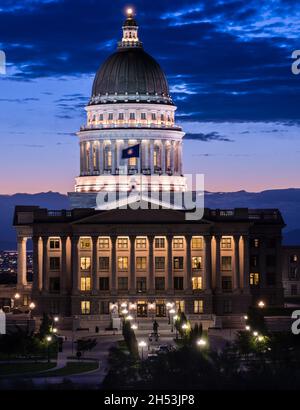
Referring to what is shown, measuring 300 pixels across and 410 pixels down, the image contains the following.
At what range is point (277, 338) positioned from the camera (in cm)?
12606

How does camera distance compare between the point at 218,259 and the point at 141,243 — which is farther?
the point at 218,259

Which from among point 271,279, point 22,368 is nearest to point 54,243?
point 271,279

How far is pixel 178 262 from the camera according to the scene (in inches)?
7392

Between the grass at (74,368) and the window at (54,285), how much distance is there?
58.3 metres

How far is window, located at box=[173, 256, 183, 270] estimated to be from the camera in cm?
18738

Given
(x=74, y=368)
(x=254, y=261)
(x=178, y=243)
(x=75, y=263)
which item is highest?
(x=178, y=243)

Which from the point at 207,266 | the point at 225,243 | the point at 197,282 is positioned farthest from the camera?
the point at 225,243

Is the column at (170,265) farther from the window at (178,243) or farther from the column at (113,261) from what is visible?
the column at (113,261)

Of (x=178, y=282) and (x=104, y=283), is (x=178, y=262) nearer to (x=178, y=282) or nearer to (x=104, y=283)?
(x=178, y=282)

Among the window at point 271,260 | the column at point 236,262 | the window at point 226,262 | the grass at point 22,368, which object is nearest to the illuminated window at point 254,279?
the window at point 271,260

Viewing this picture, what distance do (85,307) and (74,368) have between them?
59461 mm

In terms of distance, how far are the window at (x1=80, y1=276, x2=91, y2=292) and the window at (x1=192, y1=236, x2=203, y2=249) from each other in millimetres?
12031

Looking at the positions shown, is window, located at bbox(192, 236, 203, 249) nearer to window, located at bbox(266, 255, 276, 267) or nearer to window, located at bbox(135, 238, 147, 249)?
window, located at bbox(135, 238, 147, 249)
